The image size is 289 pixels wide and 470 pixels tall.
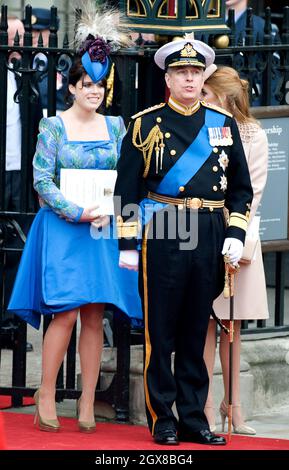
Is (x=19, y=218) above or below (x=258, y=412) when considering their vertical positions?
above

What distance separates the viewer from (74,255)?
8.26 meters

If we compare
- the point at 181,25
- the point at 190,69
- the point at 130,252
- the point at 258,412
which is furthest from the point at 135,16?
the point at 258,412

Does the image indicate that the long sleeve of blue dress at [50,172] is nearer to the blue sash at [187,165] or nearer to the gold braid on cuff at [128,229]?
the gold braid on cuff at [128,229]

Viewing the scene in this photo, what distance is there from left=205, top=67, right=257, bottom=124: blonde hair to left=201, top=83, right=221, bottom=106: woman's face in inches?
0.5

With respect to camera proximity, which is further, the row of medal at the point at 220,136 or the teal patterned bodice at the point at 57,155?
the teal patterned bodice at the point at 57,155

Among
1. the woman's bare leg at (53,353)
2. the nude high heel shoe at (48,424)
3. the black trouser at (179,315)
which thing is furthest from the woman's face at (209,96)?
the nude high heel shoe at (48,424)

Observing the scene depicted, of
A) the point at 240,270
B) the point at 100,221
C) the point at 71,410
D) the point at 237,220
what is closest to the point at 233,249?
the point at 237,220

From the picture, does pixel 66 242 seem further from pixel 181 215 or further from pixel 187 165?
pixel 187 165

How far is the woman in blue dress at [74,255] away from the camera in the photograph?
27.0 feet

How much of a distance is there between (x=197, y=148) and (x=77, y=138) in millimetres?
708

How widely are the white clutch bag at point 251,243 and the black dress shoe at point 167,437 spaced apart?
3.38 feet

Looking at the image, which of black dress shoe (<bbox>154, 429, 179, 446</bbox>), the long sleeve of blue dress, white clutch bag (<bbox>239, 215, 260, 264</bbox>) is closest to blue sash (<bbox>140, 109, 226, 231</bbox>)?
the long sleeve of blue dress

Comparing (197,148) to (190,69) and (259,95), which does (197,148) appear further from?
(259,95)

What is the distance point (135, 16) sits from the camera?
8.63 meters
